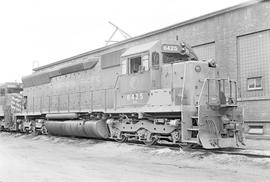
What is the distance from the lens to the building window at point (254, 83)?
14.7m

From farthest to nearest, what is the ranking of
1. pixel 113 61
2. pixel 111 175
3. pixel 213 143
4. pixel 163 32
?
pixel 163 32 < pixel 113 61 < pixel 213 143 < pixel 111 175

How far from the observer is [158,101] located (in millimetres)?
10664

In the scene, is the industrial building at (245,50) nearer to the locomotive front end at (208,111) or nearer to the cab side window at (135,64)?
the cab side window at (135,64)

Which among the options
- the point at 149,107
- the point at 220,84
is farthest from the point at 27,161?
the point at 220,84

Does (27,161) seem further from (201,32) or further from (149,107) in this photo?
(201,32)

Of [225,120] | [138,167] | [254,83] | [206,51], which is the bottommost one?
[138,167]

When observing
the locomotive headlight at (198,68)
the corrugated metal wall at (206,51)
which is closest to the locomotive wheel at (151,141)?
the locomotive headlight at (198,68)

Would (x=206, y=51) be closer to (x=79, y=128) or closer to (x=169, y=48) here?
(x=169, y=48)

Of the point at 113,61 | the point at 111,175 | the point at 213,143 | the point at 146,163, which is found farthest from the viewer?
the point at 113,61

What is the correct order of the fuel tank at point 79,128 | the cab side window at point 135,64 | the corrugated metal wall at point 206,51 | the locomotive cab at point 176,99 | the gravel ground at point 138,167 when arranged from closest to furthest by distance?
the gravel ground at point 138,167, the locomotive cab at point 176,99, the cab side window at point 135,64, the fuel tank at point 79,128, the corrugated metal wall at point 206,51

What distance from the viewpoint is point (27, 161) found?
29.6 feet

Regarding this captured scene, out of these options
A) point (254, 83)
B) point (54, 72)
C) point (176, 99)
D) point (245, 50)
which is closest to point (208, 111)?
point (176, 99)

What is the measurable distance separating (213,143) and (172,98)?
1.72m

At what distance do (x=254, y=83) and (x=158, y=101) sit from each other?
6.06m
